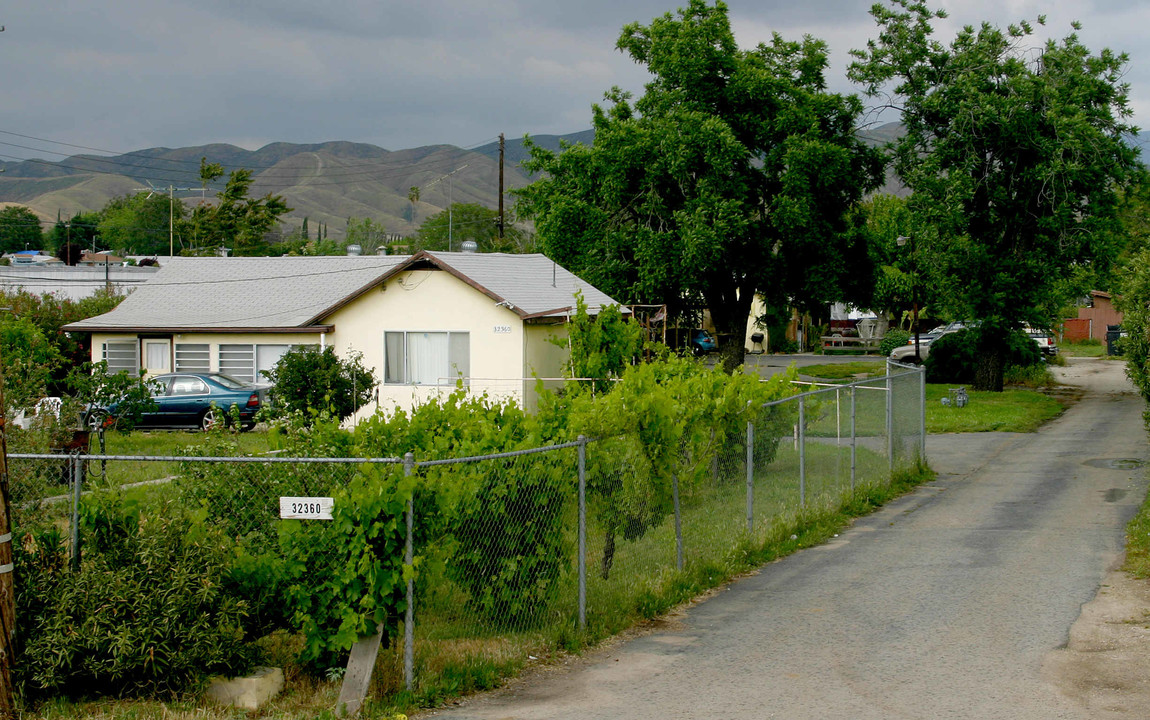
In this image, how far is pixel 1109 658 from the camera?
8.15 metres

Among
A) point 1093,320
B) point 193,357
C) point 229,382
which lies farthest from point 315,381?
point 1093,320

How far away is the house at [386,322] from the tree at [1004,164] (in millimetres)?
11820

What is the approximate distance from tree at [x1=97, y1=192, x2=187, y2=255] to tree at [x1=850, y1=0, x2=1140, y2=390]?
117 meters

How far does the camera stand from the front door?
103ft

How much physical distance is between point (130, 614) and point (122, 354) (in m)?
27.4

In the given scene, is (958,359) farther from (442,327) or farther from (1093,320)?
(1093,320)

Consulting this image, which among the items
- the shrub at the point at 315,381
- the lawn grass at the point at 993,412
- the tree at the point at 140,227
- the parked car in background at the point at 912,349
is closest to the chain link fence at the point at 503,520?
the shrub at the point at 315,381

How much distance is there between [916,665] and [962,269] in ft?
88.9

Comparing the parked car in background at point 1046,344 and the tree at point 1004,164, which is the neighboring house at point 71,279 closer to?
the tree at point 1004,164

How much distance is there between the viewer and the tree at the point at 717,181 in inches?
1358

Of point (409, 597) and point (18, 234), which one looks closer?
point (409, 597)

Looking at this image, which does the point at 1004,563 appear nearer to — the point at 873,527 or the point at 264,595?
the point at 873,527

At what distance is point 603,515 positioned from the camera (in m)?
9.44

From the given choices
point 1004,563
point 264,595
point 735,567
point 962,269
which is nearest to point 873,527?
point 1004,563
